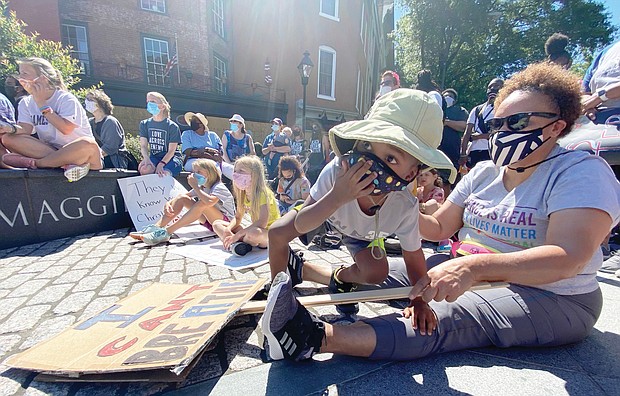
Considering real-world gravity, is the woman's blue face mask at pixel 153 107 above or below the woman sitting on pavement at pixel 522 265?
above

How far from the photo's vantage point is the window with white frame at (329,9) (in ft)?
54.4

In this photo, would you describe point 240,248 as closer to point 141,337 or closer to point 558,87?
point 141,337

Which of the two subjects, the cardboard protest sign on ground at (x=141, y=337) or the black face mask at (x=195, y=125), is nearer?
the cardboard protest sign on ground at (x=141, y=337)

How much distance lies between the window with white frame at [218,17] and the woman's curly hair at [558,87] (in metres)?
17.2

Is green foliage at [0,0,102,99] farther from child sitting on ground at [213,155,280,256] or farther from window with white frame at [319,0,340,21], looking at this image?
window with white frame at [319,0,340,21]

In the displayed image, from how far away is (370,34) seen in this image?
78.6 feet

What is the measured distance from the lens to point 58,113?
3598 mm

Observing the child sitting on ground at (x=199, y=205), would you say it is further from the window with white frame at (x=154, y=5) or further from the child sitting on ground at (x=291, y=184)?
the window with white frame at (x=154, y=5)

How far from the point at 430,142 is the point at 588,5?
2367cm

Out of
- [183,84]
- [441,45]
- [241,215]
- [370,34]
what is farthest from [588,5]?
[241,215]

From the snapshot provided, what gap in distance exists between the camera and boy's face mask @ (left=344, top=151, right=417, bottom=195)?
142 centimetres

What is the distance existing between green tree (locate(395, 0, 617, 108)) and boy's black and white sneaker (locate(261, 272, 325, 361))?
18857 millimetres

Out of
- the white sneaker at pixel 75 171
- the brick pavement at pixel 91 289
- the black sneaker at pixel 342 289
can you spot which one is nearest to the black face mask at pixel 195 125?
the white sneaker at pixel 75 171

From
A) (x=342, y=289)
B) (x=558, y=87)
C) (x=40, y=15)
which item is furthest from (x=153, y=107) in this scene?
(x=40, y=15)
